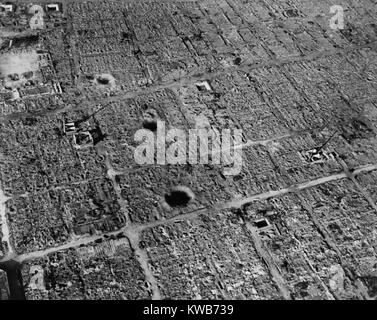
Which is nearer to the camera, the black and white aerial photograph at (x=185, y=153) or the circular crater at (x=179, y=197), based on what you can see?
the black and white aerial photograph at (x=185, y=153)

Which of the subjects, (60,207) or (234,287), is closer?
(234,287)

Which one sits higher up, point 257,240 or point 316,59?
point 316,59

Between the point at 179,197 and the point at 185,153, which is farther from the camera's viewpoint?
the point at 185,153

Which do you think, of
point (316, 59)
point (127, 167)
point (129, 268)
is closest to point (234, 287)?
point (129, 268)

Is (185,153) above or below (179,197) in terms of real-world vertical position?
above

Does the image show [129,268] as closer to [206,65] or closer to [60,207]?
[60,207]

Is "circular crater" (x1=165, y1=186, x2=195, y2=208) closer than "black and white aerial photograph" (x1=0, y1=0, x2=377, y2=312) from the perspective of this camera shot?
No
